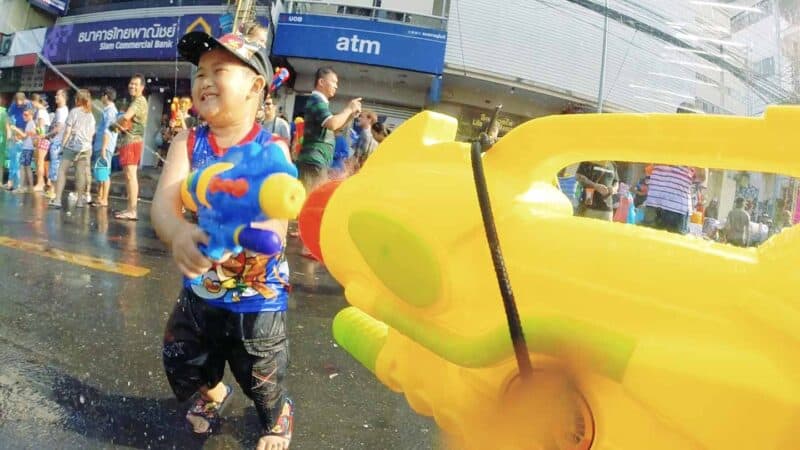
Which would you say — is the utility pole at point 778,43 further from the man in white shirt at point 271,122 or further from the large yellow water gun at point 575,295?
the man in white shirt at point 271,122

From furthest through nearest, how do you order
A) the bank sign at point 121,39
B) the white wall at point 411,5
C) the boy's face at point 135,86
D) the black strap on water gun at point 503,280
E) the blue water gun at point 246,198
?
1. the bank sign at point 121,39
2. the white wall at point 411,5
3. the boy's face at point 135,86
4. the blue water gun at point 246,198
5. the black strap on water gun at point 503,280

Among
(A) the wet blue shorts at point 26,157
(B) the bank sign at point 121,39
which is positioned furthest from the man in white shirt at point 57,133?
(B) the bank sign at point 121,39

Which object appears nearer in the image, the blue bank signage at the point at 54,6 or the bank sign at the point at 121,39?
the bank sign at the point at 121,39

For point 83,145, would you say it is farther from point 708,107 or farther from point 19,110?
point 708,107

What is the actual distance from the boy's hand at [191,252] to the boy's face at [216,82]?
50cm

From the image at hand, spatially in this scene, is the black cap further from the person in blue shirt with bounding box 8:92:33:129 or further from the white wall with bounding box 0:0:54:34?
the white wall with bounding box 0:0:54:34

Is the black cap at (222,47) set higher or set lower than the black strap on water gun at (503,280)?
higher

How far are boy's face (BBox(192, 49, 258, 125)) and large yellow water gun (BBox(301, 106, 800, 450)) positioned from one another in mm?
686

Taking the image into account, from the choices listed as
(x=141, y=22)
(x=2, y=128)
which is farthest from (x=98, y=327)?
(x=141, y=22)

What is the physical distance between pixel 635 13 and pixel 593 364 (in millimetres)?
1595

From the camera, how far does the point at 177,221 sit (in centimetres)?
112

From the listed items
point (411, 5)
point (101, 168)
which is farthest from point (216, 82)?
point (411, 5)

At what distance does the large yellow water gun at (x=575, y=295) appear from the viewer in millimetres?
552

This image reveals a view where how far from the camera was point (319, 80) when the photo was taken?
175 inches
